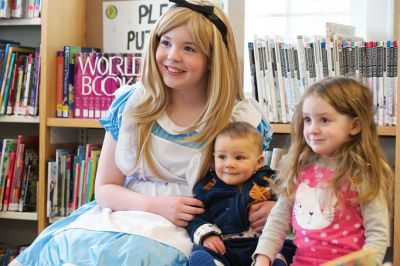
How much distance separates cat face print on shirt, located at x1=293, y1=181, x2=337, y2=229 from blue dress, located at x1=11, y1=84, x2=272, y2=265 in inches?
11.9

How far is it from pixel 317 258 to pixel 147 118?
0.63 metres

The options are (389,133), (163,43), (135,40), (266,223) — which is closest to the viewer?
(266,223)

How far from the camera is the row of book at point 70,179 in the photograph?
2568mm

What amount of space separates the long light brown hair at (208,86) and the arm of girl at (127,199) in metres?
0.10

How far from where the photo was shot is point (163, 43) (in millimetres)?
1688

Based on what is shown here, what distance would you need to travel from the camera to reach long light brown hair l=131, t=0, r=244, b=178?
165cm

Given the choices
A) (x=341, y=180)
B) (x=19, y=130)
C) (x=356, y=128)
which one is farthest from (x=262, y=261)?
(x=19, y=130)

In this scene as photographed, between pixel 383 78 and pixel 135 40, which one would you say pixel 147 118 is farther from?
pixel 135 40

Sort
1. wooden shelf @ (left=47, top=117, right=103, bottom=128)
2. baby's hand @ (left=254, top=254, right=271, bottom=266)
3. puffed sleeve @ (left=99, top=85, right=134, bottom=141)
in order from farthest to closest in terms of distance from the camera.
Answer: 1. wooden shelf @ (left=47, top=117, right=103, bottom=128)
2. puffed sleeve @ (left=99, top=85, right=134, bottom=141)
3. baby's hand @ (left=254, top=254, right=271, bottom=266)

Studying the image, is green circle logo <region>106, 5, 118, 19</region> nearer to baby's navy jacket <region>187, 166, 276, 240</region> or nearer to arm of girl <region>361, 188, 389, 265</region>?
baby's navy jacket <region>187, 166, 276, 240</region>

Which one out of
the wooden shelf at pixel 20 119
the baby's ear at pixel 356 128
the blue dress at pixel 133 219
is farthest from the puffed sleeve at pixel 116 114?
the wooden shelf at pixel 20 119

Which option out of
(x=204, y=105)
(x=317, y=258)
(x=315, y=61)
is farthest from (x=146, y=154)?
(x=315, y=61)

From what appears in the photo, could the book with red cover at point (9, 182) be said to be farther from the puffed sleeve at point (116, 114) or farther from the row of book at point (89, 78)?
the puffed sleeve at point (116, 114)

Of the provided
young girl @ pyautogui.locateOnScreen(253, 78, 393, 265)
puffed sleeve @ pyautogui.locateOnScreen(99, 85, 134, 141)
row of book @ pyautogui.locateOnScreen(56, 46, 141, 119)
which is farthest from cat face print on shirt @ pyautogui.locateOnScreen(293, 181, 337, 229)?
row of book @ pyautogui.locateOnScreen(56, 46, 141, 119)
